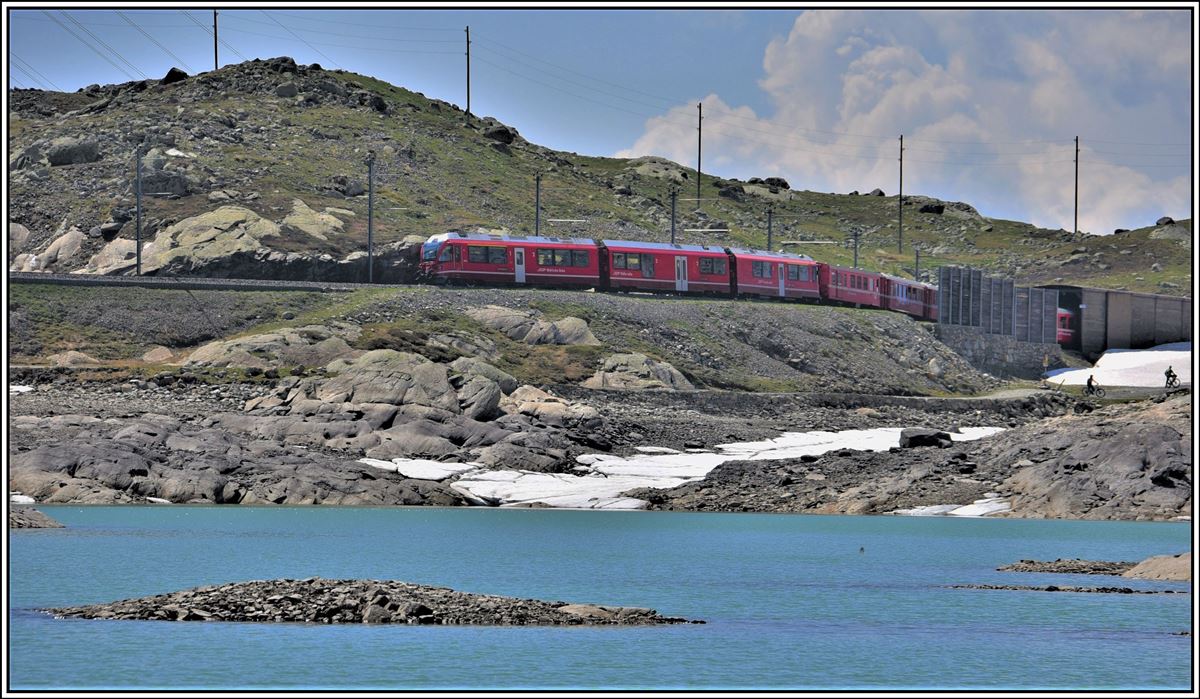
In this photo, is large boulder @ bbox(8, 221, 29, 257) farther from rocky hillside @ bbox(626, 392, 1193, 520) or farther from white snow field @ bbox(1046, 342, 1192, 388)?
white snow field @ bbox(1046, 342, 1192, 388)

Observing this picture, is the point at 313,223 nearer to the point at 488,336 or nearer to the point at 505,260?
the point at 505,260

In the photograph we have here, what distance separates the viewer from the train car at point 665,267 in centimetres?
10256

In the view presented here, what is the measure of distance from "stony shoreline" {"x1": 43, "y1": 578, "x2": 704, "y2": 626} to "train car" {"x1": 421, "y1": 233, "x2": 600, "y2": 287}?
66.8 m

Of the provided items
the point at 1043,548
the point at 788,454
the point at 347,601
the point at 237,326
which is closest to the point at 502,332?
the point at 237,326

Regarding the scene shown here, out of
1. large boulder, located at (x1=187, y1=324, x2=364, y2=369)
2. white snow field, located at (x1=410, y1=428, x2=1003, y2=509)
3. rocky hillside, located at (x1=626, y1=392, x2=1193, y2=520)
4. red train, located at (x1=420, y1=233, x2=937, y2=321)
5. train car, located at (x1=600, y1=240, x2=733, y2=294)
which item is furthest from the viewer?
train car, located at (x1=600, y1=240, x2=733, y2=294)

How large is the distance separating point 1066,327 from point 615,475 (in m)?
80.4

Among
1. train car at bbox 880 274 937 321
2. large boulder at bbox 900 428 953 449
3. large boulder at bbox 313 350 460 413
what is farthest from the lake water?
train car at bbox 880 274 937 321

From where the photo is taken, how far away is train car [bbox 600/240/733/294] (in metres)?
103

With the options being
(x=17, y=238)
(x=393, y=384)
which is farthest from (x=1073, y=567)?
(x=17, y=238)

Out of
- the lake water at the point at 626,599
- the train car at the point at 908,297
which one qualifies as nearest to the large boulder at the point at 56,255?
the train car at the point at 908,297

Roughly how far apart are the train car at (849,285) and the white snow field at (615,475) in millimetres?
38282

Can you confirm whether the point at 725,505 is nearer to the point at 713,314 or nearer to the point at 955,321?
the point at 713,314

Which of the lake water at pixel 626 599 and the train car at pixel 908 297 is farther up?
the train car at pixel 908 297

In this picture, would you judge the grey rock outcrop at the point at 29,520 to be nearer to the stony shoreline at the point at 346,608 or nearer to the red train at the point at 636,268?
the stony shoreline at the point at 346,608
